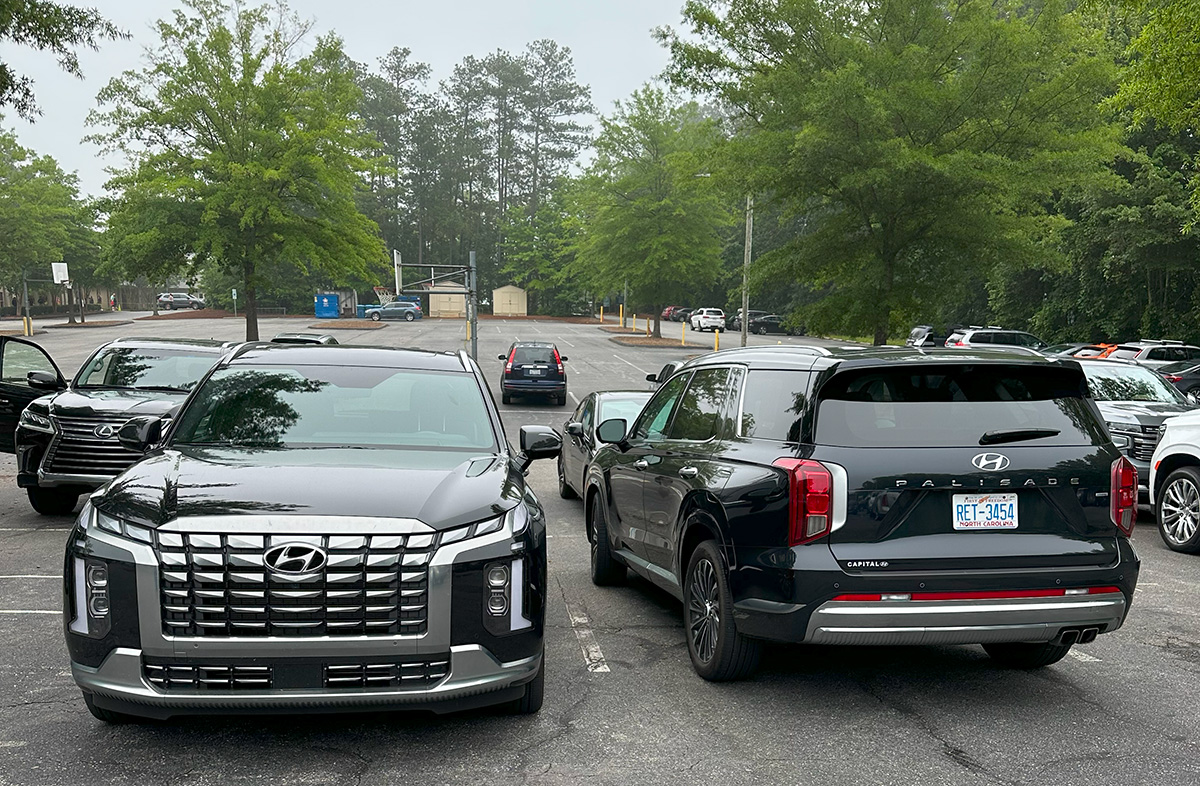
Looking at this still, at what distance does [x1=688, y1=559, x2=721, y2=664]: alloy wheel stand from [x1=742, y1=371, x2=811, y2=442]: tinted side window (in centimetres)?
77

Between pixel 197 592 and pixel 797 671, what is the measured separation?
3222 mm

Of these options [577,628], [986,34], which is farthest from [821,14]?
[577,628]

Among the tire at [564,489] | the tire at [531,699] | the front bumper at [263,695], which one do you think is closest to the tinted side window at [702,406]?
the tire at [531,699]

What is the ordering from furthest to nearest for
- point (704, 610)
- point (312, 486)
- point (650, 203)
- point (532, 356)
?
point (650, 203), point (532, 356), point (704, 610), point (312, 486)

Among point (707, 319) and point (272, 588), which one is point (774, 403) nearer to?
point (272, 588)

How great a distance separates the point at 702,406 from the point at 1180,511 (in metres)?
5.98

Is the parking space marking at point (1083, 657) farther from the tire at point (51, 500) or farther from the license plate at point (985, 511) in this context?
the tire at point (51, 500)

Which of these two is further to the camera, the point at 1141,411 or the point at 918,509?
the point at 1141,411

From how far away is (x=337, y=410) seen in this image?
5535 mm

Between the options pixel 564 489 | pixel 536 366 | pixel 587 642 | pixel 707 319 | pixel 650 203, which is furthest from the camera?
pixel 707 319

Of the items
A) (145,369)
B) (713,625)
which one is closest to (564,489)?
(145,369)

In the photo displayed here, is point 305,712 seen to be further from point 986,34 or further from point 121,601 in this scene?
point 986,34

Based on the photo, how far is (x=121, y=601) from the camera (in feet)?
12.8

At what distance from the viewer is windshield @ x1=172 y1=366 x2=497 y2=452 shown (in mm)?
5277
